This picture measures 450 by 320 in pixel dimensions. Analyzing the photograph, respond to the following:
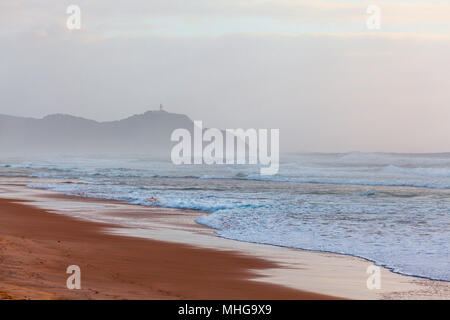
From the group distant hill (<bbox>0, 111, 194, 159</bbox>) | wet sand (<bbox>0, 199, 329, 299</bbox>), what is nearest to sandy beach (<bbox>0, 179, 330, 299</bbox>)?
wet sand (<bbox>0, 199, 329, 299</bbox>)

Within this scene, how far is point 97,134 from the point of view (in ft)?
630

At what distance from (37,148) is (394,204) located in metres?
174

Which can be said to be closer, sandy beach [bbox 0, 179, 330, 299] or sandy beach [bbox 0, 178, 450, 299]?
sandy beach [bbox 0, 179, 330, 299]

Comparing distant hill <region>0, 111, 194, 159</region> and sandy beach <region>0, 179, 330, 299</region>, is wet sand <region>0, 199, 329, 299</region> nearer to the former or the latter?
sandy beach <region>0, 179, 330, 299</region>

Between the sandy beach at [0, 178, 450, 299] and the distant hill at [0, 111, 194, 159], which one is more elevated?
the distant hill at [0, 111, 194, 159]

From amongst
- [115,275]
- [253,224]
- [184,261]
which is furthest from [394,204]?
[115,275]

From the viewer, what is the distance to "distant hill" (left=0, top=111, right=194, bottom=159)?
179000mm

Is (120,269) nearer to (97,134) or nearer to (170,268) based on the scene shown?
(170,268)

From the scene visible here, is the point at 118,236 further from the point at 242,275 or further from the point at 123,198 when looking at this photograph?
the point at 123,198

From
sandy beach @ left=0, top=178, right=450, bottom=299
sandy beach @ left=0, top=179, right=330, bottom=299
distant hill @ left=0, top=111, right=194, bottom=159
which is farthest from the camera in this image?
distant hill @ left=0, top=111, right=194, bottom=159

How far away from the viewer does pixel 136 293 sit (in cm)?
618

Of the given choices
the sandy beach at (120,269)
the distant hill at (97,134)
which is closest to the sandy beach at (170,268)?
the sandy beach at (120,269)

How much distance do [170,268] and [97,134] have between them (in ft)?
620

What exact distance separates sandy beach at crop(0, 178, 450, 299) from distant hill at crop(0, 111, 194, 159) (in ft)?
534
